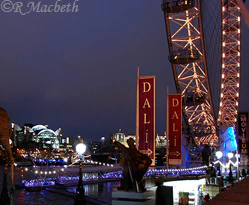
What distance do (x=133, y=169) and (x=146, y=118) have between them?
891 centimetres

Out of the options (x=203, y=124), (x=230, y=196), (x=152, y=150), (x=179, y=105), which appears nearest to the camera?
(x=230, y=196)

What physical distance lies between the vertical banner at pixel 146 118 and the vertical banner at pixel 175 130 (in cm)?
494

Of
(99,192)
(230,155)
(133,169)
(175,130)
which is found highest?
(175,130)

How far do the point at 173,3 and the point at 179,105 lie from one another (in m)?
17.3

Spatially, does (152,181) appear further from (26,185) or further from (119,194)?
(26,185)

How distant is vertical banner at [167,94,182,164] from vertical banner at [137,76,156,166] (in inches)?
195

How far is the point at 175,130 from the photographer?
1010 inches

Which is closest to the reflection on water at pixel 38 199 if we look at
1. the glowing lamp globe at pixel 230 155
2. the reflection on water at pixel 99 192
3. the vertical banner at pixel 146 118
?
the reflection on water at pixel 99 192

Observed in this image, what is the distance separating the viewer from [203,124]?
51.6 m

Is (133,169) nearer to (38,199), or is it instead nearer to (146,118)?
(146,118)

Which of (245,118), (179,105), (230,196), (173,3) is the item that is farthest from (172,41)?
(230,196)

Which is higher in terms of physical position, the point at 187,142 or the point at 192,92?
the point at 192,92

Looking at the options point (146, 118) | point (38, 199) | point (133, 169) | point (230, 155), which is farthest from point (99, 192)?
point (133, 169)

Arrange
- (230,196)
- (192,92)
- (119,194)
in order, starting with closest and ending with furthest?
(119,194) < (230,196) < (192,92)
